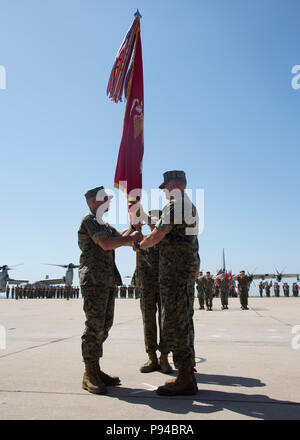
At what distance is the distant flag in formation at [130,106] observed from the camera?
15.3 feet

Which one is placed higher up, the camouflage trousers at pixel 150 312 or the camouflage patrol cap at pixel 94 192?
the camouflage patrol cap at pixel 94 192

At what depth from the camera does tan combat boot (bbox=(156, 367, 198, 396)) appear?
115 inches

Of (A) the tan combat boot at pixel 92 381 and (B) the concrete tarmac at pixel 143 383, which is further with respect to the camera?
(A) the tan combat boot at pixel 92 381

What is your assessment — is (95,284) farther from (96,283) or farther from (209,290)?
(209,290)

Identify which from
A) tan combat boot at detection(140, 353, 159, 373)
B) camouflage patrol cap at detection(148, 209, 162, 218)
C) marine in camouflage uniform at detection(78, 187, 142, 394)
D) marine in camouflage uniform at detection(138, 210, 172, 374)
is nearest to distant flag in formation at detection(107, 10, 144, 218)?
camouflage patrol cap at detection(148, 209, 162, 218)

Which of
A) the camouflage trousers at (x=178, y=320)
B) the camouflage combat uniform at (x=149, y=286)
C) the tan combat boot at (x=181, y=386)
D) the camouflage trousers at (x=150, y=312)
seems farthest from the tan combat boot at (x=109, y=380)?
the camouflage combat uniform at (x=149, y=286)

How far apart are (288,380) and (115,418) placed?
74.1 inches

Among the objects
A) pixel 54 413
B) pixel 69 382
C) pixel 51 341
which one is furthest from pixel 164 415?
pixel 51 341

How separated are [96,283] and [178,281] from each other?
30.7 inches

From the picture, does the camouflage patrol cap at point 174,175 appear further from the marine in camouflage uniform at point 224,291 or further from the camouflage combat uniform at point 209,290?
the marine in camouflage uniform at point 224,291

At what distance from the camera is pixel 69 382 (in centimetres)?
329

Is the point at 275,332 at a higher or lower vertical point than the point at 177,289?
lower

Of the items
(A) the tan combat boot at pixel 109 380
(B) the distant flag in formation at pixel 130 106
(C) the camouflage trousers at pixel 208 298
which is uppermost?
(B) the distant flag in formation at pixel 130 106

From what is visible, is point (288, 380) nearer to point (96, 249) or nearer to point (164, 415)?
point (164, 415)
